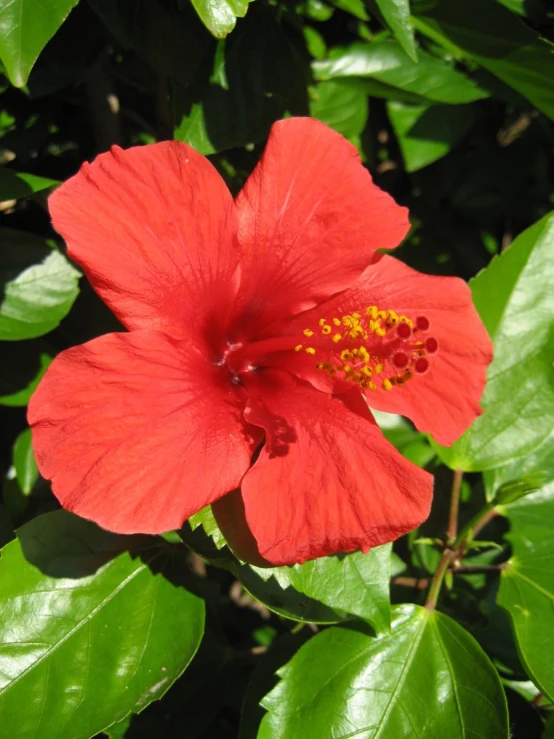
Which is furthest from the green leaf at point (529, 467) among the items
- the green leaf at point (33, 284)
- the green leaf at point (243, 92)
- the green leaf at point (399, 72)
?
the green leaf at point (33, 284)

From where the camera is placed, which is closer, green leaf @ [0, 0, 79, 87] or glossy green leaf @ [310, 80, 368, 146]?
green leaf @ [0, 0, 79, 87]

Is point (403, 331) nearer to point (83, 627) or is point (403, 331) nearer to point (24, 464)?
point (83, 627)

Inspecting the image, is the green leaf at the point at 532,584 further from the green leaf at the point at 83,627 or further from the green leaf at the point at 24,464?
the green leaf at the point at 24,464

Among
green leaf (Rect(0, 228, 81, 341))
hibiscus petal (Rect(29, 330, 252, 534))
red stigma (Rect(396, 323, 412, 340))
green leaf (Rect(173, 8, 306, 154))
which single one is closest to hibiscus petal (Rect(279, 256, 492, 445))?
red stigma (Rect(396, 323, 412, 340))

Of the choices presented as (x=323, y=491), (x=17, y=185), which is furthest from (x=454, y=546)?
(x=17, y=185)

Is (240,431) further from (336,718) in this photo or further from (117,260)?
(336,718)

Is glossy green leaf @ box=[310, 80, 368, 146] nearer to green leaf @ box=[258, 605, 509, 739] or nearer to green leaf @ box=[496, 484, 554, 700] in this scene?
green leaf @ box=[496, 484, 554, 700]

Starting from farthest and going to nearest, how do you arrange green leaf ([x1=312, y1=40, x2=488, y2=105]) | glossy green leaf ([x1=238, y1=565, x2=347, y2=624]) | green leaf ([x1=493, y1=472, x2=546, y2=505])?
green leaf ([x1=312, y1=40, x2=488, y2=105]), green leaf ([x1=493, y1=472, x2=546, y2=505]), glossy green leaf ([x1=238, y1=565, x2=347, y2=624])
